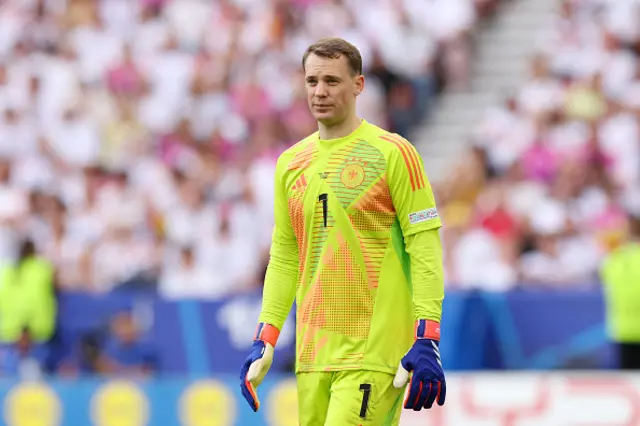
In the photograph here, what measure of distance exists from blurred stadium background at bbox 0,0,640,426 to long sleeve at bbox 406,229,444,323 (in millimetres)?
5026

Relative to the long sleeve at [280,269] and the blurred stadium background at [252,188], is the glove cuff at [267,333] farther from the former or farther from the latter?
the blurred stadium background at [252,188]

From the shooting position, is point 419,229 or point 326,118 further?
point 326,118

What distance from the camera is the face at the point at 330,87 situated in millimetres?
5758

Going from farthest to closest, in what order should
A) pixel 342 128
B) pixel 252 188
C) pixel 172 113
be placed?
pixel 172 113 → pixel 252 188 → pixel 342 128

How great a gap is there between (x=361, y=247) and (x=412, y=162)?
0.42 m

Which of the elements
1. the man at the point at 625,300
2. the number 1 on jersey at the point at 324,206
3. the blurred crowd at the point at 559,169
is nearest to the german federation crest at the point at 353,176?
the number 1 on jersey at the point at 324,206

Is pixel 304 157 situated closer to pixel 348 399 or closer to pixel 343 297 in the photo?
pixel 343 297

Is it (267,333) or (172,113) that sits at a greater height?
(172,113)

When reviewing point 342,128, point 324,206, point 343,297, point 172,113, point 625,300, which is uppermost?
point 172,113

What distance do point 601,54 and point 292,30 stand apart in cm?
364

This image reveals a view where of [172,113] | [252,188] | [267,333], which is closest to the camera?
A: [267,333]

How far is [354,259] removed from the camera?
579cm

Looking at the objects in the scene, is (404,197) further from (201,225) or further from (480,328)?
(201,225)

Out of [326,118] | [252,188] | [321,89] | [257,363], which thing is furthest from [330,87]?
[252,188]
